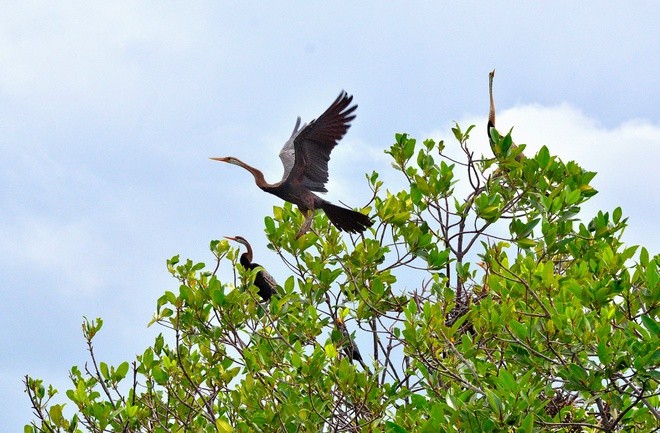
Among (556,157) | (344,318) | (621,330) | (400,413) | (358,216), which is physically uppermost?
(556,157)

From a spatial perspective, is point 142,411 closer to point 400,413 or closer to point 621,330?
point 400,413

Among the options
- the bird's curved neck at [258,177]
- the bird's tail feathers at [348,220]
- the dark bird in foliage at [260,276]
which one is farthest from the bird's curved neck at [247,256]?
the bird's tail feathers at [348,220]

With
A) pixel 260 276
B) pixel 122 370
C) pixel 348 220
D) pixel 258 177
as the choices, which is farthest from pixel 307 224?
pixel 260 276

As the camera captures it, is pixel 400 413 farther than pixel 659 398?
No

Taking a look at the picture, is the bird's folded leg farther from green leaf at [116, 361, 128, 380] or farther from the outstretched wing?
green leaf at [116, 361, 128, 380]

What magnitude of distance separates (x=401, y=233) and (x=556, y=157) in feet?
4.79

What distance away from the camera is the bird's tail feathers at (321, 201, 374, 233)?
7.26 metres

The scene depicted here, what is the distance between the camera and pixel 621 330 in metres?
4.85

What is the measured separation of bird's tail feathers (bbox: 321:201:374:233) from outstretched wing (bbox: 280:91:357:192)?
0.63 m

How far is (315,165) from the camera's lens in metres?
8.12

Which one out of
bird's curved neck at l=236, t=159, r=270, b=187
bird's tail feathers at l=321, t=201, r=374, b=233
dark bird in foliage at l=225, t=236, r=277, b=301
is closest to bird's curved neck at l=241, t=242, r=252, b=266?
dark bird in foliage at l=225, t=236, r=277, b=301

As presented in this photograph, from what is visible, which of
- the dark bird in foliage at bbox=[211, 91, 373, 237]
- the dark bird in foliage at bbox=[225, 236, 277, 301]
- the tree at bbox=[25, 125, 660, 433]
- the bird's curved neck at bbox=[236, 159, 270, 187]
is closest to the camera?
the tree at bbox=[25, 125, 660, 433]

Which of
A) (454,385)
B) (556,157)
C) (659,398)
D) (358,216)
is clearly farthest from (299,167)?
(659,398)

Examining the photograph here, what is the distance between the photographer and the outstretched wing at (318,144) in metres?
7.66
